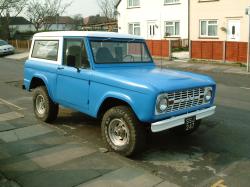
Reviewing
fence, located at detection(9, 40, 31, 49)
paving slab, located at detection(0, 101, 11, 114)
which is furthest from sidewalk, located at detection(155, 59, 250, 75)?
fence, located at detection(9, 40, 31, 49)

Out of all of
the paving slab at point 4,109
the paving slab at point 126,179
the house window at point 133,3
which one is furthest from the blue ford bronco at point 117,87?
the house window at point 133,3

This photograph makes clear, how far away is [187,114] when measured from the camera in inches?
230

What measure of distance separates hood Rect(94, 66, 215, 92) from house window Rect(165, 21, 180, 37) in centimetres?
2547

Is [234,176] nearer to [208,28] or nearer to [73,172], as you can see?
[73,172]

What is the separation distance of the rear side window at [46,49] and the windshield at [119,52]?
119 cm

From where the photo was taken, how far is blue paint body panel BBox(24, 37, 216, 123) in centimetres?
536

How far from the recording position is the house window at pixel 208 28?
27.1 metres

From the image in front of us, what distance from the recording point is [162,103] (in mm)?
5391

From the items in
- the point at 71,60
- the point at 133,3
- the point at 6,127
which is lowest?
the point at 6,127

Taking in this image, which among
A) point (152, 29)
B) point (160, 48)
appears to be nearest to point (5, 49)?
point (152, 29)

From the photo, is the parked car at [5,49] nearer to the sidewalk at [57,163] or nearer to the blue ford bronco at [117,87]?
the blue ford bronco at [117,87]

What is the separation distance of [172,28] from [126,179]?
28.0 m

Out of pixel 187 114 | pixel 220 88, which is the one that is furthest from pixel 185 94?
pixel 220 88

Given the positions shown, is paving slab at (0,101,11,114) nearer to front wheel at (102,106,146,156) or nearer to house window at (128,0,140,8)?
front wheel at (102,106,146,156)
